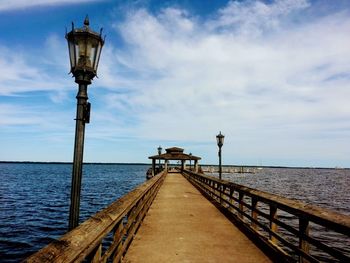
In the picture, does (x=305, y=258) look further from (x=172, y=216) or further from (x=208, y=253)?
(x=172, y=216)

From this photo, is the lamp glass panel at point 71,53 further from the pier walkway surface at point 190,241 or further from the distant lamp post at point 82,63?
the pier walkway surface at point 190,241

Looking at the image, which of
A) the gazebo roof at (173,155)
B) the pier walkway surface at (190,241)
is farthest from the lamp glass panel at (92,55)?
the gazebo roof at (173,155)

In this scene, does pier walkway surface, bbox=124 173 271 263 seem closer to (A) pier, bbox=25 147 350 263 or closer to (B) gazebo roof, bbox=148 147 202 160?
(A) pier, bbox=25 147 350 263

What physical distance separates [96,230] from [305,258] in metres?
2.85

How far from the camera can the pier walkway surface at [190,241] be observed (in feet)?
15.7

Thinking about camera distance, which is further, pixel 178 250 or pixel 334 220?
pixel 178 250

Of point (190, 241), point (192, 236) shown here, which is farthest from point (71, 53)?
point (192, 236)

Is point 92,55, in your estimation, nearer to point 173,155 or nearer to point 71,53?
point 71,53

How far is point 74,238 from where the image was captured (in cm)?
221

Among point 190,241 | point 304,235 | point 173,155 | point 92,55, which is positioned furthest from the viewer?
point 173,155

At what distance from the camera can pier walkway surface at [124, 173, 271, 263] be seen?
15.7 feet

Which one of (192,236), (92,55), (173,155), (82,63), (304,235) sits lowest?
(192,236)

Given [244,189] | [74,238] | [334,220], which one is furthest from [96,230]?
[244,189]

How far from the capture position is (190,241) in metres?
5.77
